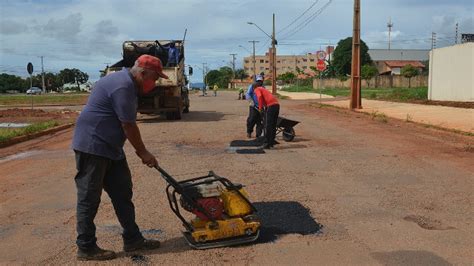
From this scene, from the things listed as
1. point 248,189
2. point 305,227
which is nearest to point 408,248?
point 305,227

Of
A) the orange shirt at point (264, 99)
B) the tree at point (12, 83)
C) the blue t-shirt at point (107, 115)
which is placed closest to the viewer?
the blue t-shirt at point (107, 115)

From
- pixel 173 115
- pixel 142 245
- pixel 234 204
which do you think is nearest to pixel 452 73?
pixel 173 115

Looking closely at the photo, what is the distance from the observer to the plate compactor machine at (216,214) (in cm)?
486

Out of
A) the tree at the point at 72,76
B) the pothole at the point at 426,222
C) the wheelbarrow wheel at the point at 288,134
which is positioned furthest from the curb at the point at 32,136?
the tree at the point at 72,76

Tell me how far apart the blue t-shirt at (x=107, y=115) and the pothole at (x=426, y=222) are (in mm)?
3143

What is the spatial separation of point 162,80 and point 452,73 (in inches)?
678

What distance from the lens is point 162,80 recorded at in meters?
18.9

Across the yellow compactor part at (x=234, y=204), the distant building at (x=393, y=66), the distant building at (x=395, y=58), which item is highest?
the distant building at (x=395, y=58)

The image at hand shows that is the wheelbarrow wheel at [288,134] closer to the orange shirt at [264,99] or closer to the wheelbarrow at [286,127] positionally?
the wheelbarrow at [286,127]

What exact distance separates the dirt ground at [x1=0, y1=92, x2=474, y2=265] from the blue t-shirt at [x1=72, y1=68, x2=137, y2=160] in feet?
3.33

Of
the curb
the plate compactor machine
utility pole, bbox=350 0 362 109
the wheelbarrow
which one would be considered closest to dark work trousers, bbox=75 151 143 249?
the plate compactor machine

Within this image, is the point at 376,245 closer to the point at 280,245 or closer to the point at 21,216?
the point at 280,245

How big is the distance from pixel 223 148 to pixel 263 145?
2.86 feet

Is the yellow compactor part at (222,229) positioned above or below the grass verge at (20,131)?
above
